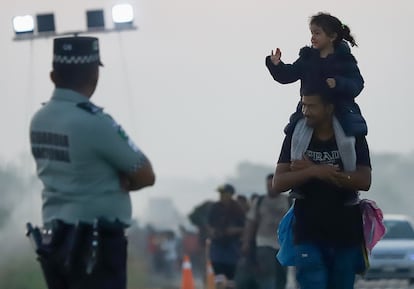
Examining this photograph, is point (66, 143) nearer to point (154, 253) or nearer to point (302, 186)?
point (302, 186)

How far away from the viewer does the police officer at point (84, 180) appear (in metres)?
8.09

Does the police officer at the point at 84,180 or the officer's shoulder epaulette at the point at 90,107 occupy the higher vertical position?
the officer's shoulder epaulette at the point at 90,107

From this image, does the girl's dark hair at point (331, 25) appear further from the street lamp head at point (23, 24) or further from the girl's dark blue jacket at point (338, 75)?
the street lamp head at point (23, 24)

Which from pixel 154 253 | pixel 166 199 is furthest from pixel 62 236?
pixel 166 199

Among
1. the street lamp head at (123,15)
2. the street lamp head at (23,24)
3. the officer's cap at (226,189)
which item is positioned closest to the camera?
the officer's cap at (226,189)

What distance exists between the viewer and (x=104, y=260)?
26.6 ft

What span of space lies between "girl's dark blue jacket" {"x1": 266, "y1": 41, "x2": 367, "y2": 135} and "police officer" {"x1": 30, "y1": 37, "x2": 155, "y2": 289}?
1691mm

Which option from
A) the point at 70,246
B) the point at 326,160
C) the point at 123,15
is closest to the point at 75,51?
the point at 70,246

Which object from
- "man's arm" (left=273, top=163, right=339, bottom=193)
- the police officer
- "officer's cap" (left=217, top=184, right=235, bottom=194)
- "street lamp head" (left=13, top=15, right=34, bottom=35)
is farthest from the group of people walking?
"street lamp head" (left=13, top=15, right=34, bottom=35)

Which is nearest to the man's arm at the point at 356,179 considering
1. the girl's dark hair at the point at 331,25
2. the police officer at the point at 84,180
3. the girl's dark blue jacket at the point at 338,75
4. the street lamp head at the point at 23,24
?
the girl's dark blue jacket at the point at 338,75

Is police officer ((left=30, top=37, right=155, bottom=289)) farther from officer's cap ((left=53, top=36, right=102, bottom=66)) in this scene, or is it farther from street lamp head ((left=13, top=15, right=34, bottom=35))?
street lamp head ((left=13, top=15, right=34, bottom=35))

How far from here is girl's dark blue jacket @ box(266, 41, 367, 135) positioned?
9516mm

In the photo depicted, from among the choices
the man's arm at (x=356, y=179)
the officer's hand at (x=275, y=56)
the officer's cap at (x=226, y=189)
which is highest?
the officer's hand at (x=275, y=56)

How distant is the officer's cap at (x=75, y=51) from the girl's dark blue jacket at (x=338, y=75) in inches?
66.2
